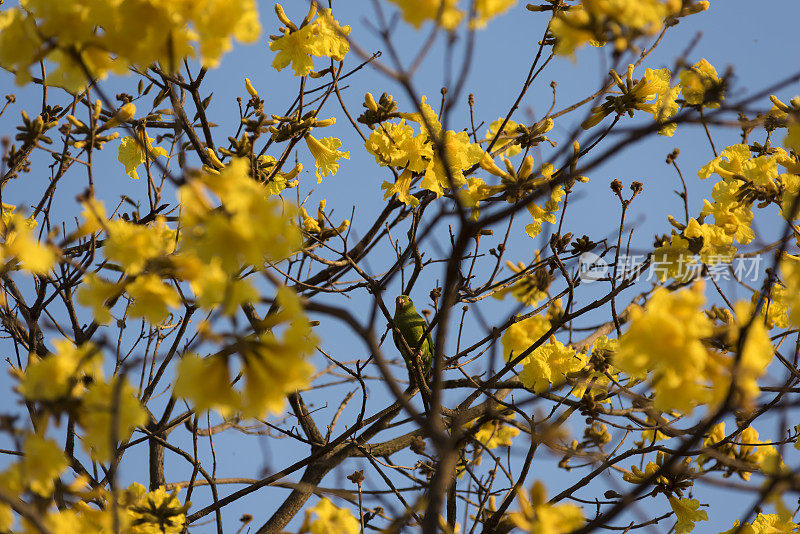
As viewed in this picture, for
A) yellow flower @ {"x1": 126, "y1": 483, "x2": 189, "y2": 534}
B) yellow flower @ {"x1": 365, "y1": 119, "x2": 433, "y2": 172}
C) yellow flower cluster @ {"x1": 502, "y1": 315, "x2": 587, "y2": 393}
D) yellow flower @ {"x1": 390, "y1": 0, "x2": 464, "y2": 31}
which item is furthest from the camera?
yellow flower cluster @ {"x1": 502, "y1": 315, "x2": 587, "y2": 393}

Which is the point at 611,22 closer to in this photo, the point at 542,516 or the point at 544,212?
the point at 542,516

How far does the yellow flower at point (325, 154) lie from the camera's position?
3496 mm

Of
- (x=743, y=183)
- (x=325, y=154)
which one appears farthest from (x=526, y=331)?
(x=325, y=154)

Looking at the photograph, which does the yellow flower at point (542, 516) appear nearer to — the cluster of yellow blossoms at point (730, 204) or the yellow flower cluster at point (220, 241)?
the yellow flower cluster at point (220, 241)

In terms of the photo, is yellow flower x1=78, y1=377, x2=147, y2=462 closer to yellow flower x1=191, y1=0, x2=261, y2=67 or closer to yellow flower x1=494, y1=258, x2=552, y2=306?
yellow flower x1=191, y1=0, x2=261, y2=67

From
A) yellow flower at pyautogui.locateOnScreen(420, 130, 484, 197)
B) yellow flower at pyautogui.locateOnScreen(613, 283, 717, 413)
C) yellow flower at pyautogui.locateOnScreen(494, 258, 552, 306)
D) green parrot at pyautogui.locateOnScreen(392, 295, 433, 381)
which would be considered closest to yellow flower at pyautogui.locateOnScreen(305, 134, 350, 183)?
yellow flower at pyautogui.locateOnScreen(420, 130, 484, 197)

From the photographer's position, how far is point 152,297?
1604 millimetres

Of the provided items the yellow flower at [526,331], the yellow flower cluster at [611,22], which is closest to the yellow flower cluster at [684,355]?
the yellow flower cluster at [611,22]

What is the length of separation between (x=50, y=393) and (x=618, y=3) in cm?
171

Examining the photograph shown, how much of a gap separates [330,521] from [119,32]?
142cm

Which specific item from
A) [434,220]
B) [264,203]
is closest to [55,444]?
[264,203]

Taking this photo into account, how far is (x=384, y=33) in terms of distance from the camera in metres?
1.82

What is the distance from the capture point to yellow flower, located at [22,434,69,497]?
1564 mm

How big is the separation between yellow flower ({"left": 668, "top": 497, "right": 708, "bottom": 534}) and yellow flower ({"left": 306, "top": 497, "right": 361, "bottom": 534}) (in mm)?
2085
